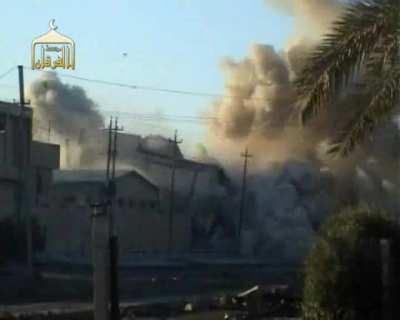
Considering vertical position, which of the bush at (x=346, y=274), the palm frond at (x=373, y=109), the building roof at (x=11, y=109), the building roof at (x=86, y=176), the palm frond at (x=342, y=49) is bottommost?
the bush at (x=346, y=274)

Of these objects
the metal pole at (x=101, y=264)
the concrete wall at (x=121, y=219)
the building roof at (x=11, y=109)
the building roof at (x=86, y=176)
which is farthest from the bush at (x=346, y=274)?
the building roof at (x=86, y=176)

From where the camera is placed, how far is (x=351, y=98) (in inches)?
592

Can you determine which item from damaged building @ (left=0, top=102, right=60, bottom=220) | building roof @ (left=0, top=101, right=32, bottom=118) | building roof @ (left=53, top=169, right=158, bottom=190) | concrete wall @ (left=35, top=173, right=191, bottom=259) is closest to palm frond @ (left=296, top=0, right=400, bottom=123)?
building roof @ (left=0, top=101, right=32, bottom=118)

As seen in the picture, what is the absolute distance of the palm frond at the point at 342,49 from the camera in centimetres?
1342

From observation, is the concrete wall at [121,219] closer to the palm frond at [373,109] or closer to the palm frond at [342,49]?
the palm frond at [373,109]

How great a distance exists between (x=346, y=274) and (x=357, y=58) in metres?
2.95

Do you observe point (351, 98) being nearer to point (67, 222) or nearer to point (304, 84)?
point (304, 84)

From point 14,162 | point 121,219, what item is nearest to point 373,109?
point 14,162

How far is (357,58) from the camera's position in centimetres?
1377

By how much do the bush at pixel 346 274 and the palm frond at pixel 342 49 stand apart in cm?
181

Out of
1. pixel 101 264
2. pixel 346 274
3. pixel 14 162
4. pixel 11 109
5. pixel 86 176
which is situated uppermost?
pixel 11 109

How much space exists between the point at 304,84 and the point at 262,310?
1106cm

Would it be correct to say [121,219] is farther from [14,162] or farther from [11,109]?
[11,109]

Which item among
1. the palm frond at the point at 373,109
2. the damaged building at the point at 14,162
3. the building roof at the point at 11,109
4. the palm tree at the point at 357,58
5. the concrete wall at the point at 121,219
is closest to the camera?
the palm tree at the point at 357,58
